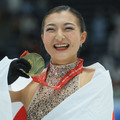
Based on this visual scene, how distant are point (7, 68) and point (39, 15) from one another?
5046mm

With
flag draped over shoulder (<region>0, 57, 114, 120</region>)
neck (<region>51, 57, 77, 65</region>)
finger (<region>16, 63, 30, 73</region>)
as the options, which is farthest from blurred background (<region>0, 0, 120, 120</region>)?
flag draped over shoulder (<region>0, 57, 114, 120</region>)

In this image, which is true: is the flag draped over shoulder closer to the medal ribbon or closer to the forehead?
the medal ribbon

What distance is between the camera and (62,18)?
6.48 feet

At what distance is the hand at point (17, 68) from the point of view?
6.31 ft

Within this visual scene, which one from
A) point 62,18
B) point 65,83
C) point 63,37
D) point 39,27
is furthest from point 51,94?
point 39,27

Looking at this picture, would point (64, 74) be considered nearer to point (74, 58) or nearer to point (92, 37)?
point (74, 58)

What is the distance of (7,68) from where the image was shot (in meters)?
1.97

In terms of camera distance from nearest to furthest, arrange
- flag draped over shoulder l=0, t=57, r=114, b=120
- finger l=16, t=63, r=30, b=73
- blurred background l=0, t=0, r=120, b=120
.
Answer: flag draped over shoulder l=0, t=57, r=114, b=120 → finger l=16, t=63, r=30, b=73 → blurred background l=0, t=0, r=120, b=120

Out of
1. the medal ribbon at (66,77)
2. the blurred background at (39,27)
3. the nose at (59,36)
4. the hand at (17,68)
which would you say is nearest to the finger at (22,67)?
the hand at (17,68)

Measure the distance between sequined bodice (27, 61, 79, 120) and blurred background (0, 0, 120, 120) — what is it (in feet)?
12.0

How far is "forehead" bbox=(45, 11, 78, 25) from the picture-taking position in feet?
6.48

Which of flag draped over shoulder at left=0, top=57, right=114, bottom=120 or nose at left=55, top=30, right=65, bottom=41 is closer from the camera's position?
flag draped over shoulder at left=0, top=57, right=114, bottom=120

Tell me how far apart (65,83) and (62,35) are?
0.30m

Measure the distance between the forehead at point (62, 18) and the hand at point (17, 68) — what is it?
31cm
